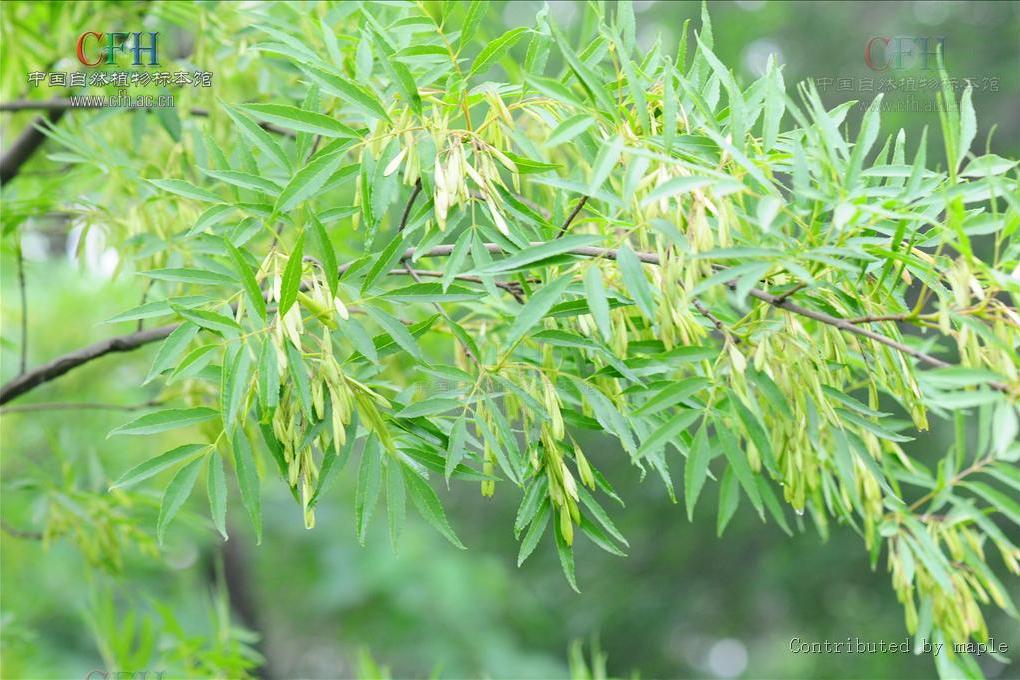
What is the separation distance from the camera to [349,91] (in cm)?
84

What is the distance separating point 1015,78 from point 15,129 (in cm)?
341

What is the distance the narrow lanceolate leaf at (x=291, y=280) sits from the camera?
30.1 inches

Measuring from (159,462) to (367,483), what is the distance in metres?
0.18

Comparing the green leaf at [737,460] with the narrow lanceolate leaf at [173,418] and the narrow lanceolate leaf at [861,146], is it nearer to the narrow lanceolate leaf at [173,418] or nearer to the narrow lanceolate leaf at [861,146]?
the narrow lanceolate leaf at [861,146]

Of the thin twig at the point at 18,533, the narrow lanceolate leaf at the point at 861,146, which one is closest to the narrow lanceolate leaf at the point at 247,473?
the narrow lanceolate leaf at the point at 861,146

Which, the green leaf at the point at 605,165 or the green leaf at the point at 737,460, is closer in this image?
the green leaf at the point at 605,165

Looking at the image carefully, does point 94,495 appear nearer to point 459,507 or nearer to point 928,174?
point 928,174

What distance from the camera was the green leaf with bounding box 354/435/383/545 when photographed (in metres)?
0.86

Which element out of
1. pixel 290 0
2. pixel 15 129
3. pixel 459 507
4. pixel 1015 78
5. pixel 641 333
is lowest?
pixel 459 507

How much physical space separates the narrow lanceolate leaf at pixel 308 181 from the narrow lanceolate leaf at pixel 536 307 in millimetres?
201

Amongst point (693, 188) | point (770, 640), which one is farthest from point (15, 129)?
point (770, 640)

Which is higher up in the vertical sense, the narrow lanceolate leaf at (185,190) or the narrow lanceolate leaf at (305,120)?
the narrow lanceolate leaf at (305,120)

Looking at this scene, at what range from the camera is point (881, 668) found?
4055 mm

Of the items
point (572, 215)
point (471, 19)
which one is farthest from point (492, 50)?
point (572, 215)
